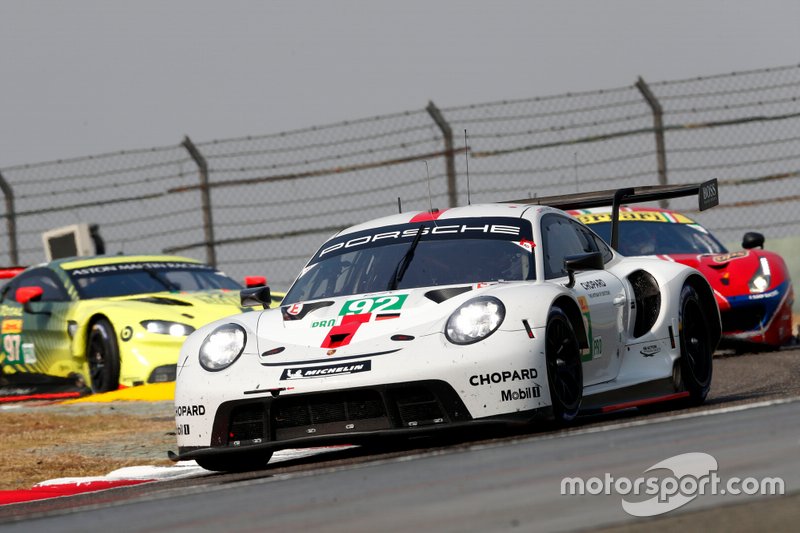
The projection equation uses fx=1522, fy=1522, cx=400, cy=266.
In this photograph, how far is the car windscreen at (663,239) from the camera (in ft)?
41.3

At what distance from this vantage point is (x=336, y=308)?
6930mm

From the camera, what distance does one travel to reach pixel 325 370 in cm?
644

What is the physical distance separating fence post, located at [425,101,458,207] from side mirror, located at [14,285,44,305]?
490 cm

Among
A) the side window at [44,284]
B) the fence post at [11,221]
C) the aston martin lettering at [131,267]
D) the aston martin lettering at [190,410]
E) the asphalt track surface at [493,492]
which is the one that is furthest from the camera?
the fence post at [11,221]

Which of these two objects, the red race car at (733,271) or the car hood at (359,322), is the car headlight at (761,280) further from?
the car hood at (359,322)

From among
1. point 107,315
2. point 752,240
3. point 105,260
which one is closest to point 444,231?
point 107,315

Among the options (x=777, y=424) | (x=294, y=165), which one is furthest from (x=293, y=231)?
(x=777, y=424)

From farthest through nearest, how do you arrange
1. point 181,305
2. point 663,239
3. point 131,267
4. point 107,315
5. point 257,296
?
point 131,267, point 663,239, point 181,305, point 107,315, point 257,296

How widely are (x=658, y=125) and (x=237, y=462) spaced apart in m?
10.5

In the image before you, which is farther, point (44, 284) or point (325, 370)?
point (44, 284)

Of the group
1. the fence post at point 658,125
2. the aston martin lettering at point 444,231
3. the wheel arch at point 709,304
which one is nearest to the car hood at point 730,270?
the wheel arch at point 709,304

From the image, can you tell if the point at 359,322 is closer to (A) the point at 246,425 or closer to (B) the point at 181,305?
(A) the point at 246,425

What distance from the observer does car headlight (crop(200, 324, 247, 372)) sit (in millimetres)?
6777

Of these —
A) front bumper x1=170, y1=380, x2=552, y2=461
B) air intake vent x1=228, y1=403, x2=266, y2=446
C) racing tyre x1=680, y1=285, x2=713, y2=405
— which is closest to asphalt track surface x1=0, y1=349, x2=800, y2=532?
front bumper x1=170, y1=380, x2=552, y2=461
